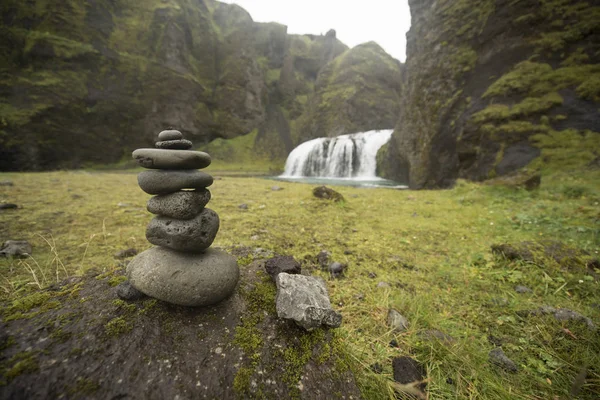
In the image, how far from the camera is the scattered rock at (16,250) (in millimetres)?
2748

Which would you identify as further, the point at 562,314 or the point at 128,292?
the point at 562,314

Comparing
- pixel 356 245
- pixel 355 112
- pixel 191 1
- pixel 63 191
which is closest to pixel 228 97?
pixel 191 1

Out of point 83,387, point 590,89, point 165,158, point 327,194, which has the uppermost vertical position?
point 590,89

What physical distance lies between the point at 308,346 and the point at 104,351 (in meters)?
1.25

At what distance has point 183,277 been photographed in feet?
5.70

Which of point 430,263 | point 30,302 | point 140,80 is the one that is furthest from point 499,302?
point 140,80

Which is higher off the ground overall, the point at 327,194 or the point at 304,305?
the point at 327,194

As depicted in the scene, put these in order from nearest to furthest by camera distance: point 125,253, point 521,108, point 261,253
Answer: point 261,253
point 125,253
point 521,108

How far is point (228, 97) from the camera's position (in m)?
35.2

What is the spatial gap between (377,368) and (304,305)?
68cm

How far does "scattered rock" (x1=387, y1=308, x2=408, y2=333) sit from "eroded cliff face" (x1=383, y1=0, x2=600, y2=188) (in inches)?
341

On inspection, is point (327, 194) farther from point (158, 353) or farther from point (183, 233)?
point (158, 353)

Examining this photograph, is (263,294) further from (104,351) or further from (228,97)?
(228,97)

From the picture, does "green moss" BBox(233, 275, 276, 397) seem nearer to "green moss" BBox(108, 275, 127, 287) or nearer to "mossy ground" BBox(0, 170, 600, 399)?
"mossy ground" BBox(0, 170, 600, 399)
